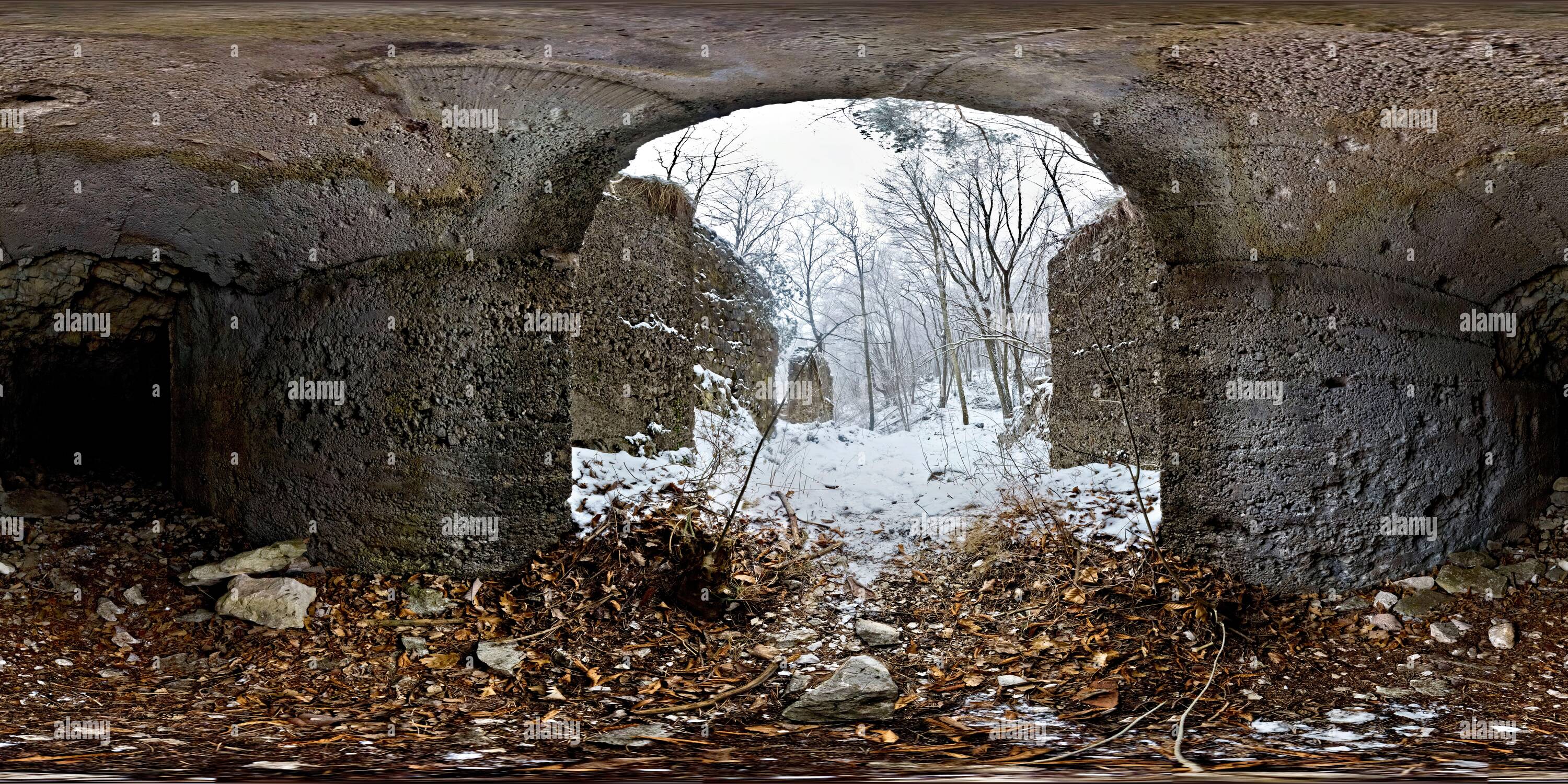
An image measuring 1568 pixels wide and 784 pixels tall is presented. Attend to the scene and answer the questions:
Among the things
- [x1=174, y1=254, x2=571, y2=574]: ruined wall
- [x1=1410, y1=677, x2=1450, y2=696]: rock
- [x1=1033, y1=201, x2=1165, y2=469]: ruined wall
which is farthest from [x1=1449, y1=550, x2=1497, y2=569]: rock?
[x1=174, y1=254, x2=571, y2=574]: ruined wall

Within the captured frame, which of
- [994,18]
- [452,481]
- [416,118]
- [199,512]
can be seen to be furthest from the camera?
[199,512]

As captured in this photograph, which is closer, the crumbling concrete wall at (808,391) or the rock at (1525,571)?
the rock at (1525,571)

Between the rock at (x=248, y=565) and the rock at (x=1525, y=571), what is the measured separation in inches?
213

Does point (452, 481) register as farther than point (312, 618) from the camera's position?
Yes

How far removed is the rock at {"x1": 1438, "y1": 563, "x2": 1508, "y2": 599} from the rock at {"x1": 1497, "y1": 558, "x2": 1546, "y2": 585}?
38 millimetres

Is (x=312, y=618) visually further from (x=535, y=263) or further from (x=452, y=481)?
(x=535, y=263)

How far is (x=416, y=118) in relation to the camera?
12.3 ft

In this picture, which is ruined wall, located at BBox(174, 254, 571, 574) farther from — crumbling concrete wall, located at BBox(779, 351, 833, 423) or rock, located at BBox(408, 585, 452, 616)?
crumbling concrete wall, located at BBox(779, 351, 833, 423)

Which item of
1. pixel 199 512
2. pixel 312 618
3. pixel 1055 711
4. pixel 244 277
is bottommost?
pixel 1055 711

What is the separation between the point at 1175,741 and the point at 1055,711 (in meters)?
0.51

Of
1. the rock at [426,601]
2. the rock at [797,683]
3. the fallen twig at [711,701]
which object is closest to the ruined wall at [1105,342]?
the rock at [797,683]

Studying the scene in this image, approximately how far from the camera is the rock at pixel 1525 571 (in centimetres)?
407

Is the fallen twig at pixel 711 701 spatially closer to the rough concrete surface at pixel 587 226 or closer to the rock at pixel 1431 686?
the rough concrete surface at pixel 587 226

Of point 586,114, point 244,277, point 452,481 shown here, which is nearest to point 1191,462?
point 586,114
